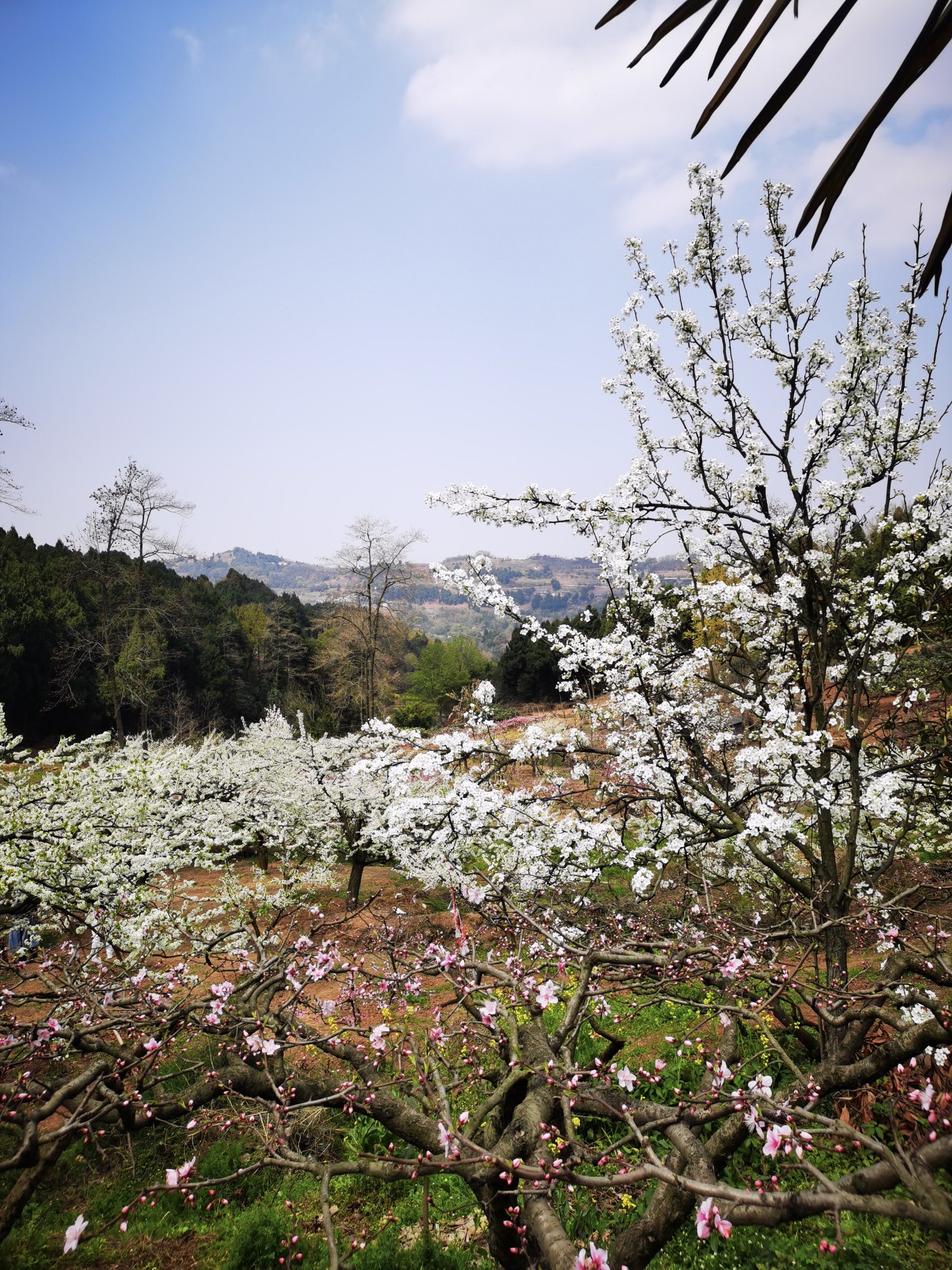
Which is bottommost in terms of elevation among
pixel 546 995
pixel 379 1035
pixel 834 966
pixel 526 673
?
pixel 379 1035

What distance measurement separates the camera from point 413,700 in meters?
36.9

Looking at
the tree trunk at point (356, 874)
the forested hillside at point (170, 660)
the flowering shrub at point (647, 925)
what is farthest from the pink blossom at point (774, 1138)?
the forested hillside at point (170, 660)

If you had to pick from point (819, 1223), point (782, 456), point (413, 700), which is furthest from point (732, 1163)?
point (413, 700)

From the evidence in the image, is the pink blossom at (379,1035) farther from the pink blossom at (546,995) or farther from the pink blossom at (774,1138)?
the pink blossom at (774,1138)

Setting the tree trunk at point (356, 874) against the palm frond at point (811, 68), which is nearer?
the palm frond at point (811, 68)

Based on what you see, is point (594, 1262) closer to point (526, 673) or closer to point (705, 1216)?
point (705, 1216)

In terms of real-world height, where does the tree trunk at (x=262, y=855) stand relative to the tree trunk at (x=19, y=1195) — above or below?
below

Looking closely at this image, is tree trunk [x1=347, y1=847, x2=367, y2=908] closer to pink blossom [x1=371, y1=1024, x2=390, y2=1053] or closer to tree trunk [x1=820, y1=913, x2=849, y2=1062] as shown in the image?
pink blossom [x1=371, y1=1024, x2=390, y2=1053]

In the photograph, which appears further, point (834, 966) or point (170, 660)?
point (170, 660)

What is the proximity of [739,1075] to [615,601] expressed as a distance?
4079 mm

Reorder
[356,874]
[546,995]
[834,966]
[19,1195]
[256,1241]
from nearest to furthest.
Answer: [19,1195] → [546,995] → [256,1241] → [834,966] → [356,874]

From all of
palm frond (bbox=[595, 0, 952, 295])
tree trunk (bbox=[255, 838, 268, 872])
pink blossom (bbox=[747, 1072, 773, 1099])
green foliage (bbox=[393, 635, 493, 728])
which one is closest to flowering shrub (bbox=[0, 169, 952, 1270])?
pink blossom (bbox=[747, 1072, 773, 1099])

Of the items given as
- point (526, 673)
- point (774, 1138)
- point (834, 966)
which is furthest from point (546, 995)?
point (526, 673)

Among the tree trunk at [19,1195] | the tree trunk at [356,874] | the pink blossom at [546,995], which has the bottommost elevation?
the tree trunk at [356,874]
